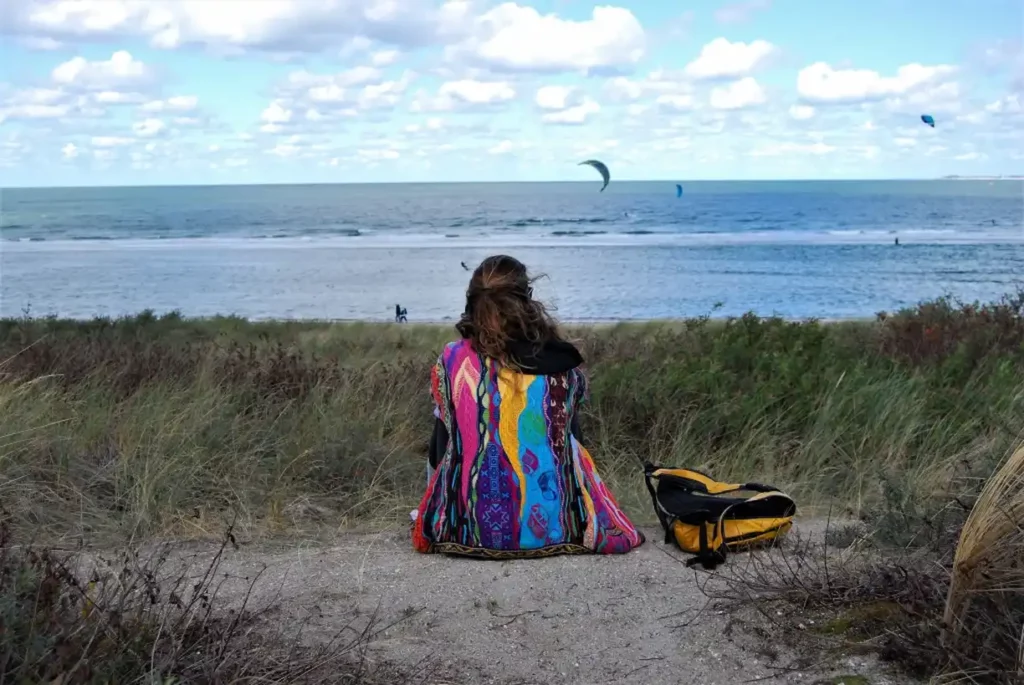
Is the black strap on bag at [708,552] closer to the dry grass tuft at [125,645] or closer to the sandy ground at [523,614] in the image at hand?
the sandy ground at [523,614]

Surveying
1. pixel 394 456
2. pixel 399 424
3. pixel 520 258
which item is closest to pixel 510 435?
pixel 394 456

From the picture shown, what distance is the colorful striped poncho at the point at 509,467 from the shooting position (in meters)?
4.51

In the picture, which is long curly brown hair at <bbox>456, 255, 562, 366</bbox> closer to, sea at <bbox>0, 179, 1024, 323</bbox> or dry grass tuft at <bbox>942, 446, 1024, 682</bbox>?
sea at <bbox>0, 179, 1024, 323</bbox>

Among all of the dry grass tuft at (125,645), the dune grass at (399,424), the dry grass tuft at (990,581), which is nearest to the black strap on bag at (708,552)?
the dune grass at (399,424)

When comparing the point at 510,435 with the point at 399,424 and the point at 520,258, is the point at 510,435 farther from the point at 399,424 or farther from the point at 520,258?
the point at 520,258

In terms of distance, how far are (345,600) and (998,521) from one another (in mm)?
2351

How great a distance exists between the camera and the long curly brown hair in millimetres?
4422

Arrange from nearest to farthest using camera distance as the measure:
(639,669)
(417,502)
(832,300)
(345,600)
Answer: (639,669) < (345,600) < (417,502) < (832,300)

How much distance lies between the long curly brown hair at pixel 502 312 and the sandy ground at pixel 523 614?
95cm

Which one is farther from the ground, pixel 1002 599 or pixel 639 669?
pixel 1002 599

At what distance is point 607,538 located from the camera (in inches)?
181

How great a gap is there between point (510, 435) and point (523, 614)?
84cm

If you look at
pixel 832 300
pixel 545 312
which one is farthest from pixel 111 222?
pixel 545 312

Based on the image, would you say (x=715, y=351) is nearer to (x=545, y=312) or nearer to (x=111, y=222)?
(x=545, y=312)
